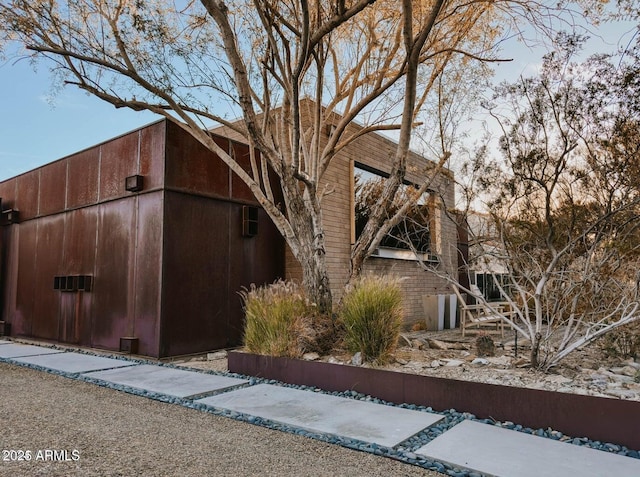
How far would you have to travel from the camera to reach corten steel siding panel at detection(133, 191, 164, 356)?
5730 mm

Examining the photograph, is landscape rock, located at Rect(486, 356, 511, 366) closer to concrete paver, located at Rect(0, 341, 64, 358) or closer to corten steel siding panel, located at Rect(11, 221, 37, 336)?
concrete paver, located at Rect(0, 341, 64, 358)

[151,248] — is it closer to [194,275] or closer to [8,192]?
[194,275]

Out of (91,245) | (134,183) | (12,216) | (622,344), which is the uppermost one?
(134,183)

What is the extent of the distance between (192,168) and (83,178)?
2.24 meters

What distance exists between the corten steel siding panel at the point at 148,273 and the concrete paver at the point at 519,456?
4.08 metres

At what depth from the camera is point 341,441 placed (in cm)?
278

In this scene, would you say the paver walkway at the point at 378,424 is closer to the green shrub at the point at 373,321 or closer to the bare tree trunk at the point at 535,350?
the green shrub at the point at 373,321

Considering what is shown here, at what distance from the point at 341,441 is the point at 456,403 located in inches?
43.4

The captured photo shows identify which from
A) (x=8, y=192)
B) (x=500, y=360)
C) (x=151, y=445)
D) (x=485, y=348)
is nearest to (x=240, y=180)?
(x=485, y=348)

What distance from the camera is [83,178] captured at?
7234mm

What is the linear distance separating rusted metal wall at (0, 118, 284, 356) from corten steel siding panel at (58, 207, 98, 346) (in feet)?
0.05

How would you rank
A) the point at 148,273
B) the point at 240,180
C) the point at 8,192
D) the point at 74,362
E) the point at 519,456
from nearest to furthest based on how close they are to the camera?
the point at 519,456 → the point at 74,362 → the point at 148,273 → the point at 240,180 → the point at 8,192

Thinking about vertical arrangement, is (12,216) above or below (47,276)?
above

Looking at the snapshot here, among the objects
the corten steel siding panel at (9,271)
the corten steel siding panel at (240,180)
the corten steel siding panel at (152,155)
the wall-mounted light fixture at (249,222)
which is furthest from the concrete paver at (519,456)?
the corten steel siding panel at (9,271)
